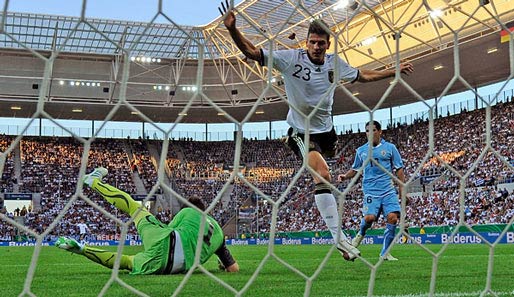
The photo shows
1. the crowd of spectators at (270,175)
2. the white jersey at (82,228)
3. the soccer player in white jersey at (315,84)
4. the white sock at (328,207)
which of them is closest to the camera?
the soccer player in white jersey at (315,84)

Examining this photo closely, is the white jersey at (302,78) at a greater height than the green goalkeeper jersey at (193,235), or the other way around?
the white jersey at (302,78)

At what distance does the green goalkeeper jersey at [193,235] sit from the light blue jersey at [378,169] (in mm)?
2112

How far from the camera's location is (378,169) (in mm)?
6988

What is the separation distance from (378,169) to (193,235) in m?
2.95

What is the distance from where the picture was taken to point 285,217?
25.6 m

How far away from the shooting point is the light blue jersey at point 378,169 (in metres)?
6.71

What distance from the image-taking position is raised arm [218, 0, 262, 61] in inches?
95.4

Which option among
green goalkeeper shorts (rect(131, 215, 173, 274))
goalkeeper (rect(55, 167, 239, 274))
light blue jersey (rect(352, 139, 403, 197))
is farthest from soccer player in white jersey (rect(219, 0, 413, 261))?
light blue jersey (rect(352, 139, 403, 197))

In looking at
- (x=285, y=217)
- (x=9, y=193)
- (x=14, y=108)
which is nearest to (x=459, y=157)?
(x=285, y=217)

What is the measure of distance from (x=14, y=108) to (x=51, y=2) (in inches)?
1285

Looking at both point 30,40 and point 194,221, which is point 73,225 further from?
point 194,221

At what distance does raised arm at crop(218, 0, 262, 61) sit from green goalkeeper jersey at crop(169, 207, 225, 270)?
154cm

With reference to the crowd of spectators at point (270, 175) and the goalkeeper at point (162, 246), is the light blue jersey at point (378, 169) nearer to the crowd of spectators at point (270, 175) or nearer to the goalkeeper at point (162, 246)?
the goalkeeper at point (162, 246)

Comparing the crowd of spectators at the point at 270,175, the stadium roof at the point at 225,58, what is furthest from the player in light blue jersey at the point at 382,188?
the stadium roof at the point at 225,58
